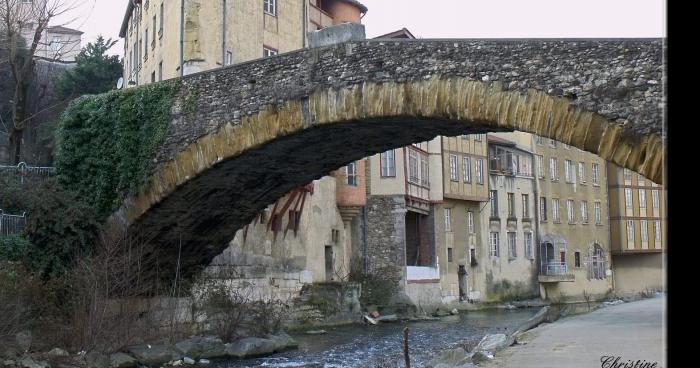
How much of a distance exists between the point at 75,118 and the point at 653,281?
45.7 metres

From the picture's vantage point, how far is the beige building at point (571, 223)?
49.1m

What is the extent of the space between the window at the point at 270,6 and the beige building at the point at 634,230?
30.8m

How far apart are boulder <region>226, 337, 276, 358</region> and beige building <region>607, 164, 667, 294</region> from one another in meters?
37.9

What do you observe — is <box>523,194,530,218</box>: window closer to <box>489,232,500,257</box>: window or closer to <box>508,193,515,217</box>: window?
<box>508,193,515,217</box>: window

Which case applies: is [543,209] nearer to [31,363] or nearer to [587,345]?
[587,345]

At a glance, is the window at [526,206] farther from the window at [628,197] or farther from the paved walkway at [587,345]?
the paved walkway at [587,345]

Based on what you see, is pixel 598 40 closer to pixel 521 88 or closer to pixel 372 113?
pixel 521 88

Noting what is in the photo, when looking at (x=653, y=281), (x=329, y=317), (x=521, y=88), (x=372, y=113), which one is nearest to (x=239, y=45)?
(x=329, y=317)

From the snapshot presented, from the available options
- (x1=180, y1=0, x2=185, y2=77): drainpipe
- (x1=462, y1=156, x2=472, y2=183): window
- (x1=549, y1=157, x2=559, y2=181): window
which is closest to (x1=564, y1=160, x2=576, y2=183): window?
(x1=549, y1=157, x2=559, y2=181): window

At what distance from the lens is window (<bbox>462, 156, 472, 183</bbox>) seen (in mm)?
42438

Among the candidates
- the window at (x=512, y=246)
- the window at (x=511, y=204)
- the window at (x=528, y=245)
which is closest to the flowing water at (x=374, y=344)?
the window at (x=512, y=246)

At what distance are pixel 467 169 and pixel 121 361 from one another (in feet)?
97.5

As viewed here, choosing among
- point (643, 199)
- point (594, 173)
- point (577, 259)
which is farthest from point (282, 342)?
point (643, 199)

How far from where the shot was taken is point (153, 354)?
1603 centimetres
